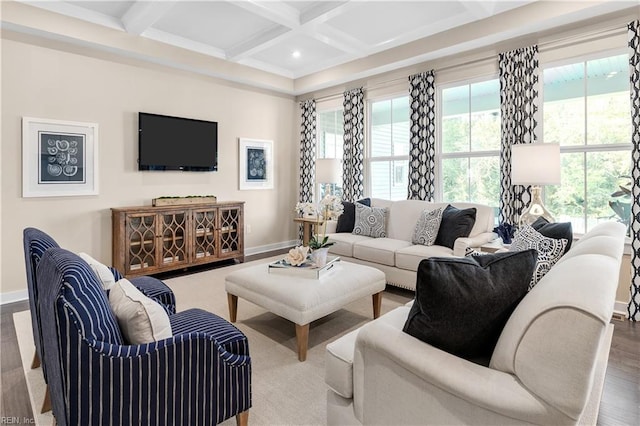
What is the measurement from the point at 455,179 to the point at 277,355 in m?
3.25

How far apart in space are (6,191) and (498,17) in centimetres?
533

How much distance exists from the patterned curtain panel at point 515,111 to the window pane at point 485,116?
0.66 ft

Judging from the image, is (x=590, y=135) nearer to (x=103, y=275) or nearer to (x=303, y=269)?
(x=303, y=269)

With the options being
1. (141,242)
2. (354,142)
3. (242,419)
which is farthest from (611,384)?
(141,242)

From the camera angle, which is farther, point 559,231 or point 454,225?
point 454,225

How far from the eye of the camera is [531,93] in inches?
148

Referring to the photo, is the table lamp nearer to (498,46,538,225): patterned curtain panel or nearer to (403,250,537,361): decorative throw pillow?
(498,46,538,225): patterned curtain panel

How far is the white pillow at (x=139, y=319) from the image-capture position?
1308 millimetres

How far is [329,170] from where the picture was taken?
521 centimetres

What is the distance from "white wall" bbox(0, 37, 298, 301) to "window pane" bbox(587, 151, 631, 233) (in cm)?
443

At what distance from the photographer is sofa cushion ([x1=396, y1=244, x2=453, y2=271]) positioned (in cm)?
349

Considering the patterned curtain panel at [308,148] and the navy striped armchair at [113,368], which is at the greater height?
the patterned curtain panel at [308,148]

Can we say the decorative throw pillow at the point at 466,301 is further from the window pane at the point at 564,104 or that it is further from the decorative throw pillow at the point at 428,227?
the window pane at the point at 564,104

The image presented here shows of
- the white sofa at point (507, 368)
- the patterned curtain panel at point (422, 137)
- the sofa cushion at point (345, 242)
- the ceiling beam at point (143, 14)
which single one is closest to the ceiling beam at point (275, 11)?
the ceiling beam at point (143, 14)
